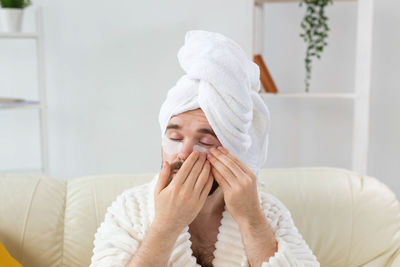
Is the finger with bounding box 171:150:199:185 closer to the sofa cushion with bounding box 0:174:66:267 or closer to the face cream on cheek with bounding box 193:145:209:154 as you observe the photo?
the face cream on cheek with bounding box 193:145:209:154

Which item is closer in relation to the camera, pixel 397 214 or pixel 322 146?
pixel 397 214

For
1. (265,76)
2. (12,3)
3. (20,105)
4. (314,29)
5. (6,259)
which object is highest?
(12,3)

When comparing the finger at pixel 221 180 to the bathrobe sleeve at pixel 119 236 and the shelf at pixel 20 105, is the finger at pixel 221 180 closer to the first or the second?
the bathrobe sleeve at pixel 119 236

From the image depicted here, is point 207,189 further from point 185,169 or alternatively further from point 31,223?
point 31,223

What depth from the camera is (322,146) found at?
2.79 metres

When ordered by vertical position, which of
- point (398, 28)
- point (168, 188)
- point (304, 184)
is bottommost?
point (304, 184)

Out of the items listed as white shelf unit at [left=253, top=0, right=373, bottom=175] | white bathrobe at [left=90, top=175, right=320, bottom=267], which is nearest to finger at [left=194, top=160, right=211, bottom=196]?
white bathrobe at [left=90, top=175, right=320, bottom=267]

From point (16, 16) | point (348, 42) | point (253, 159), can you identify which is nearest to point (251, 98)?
point (253, 159)

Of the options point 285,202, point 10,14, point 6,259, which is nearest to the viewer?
point 6,259

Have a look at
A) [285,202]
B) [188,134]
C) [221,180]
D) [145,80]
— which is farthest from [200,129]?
[145,80]

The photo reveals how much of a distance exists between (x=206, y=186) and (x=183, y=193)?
0.21 feet

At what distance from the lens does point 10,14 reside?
87.3 inches

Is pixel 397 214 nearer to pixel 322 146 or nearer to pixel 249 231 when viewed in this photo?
pixel 249 231

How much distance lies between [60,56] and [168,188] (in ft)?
5.71
